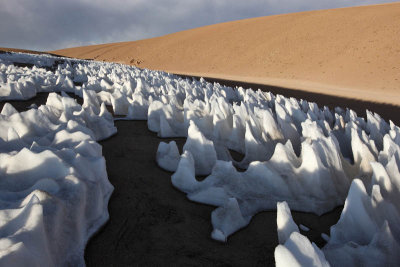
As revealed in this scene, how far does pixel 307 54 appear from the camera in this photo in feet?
83.8

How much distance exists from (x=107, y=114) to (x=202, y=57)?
34.3 metres

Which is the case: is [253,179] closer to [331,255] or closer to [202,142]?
[202,142]

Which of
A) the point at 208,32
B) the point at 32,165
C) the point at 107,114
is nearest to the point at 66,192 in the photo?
the point at 32,165

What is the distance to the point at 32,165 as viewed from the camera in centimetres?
206

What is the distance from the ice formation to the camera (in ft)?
5.53

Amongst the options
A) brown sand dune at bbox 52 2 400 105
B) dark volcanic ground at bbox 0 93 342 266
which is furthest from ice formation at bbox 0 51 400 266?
brown sand dune at bbox 52 2 400 105

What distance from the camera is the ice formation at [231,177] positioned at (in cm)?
168

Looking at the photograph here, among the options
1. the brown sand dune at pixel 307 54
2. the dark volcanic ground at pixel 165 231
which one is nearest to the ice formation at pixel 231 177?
the dark volcanic ground at pixel 165 231

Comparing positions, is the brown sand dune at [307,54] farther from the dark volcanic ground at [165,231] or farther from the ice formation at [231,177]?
the dark volcanic ground at [165,231]

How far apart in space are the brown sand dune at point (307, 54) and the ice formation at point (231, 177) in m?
7.81

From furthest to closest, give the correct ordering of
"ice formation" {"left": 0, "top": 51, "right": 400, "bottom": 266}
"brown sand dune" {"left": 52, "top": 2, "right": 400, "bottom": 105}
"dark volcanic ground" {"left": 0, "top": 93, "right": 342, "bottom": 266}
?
"brown sand dune" {"left": 52, "top": 2, "right": 400, "bottom": 105} < "dark volcanic ground" {"left": 0, "top": 93, "right": 342, "bottom": 266} < "ice formation" {"left": 0, "top": 51, "right": 400, "bottom": 266}

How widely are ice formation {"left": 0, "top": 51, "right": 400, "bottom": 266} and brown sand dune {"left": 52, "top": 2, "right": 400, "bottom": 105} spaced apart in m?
7.81

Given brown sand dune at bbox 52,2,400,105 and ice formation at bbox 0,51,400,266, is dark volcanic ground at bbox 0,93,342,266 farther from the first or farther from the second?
brown sand dune at bbox 52,2,400,105

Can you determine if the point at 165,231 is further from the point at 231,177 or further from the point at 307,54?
the point at 307,54
